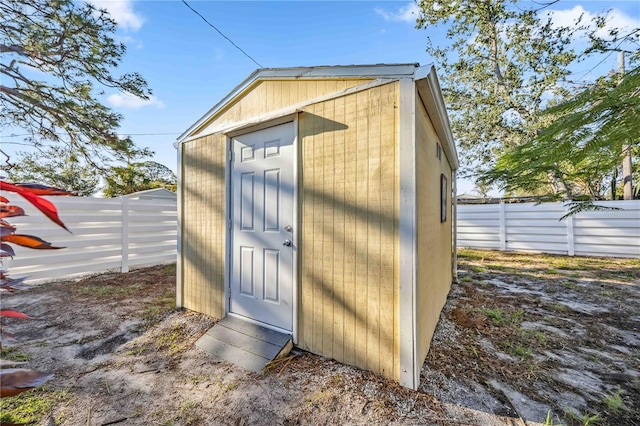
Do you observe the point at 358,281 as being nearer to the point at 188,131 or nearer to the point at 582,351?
the point at 582,351

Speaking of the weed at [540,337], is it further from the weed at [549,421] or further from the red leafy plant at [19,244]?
the red leafy plant at [19,244]

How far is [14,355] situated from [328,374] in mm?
2771

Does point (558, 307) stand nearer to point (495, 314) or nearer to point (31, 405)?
point (495, 314)

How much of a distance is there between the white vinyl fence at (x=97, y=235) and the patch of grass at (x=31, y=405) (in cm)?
293

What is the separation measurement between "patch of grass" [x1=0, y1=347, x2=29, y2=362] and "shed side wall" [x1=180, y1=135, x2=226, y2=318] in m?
1.40

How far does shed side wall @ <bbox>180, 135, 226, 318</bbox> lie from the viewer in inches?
122

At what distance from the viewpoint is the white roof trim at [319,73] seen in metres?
2.00

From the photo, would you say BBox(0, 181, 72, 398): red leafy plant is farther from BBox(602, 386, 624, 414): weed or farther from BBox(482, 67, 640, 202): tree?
BBox(602, 386, 624, 414): weed

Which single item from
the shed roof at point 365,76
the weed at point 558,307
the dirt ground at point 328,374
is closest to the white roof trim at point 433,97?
the shed roof at point 365,76

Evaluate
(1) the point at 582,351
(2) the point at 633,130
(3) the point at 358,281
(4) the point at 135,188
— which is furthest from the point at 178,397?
(4) the point at 135,188

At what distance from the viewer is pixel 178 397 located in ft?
6.26

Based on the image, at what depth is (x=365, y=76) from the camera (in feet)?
6.99

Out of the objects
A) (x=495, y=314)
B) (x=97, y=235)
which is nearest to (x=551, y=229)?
(x=495, y=314)

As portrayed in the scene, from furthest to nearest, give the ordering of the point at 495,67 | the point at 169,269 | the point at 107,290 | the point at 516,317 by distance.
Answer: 1. the point at 495,67
2. the point at 169,269
3. the point at 107,290
4. the point at 516,317
